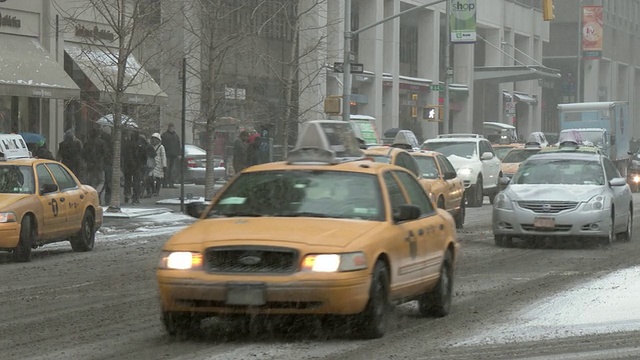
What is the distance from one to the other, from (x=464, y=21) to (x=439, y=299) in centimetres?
3889

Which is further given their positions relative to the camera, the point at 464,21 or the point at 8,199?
the point at 464,21

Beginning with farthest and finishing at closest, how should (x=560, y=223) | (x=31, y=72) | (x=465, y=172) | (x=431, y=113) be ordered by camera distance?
(x=431, y=113) < (x=31, y=72) < (x=465, y=172) < (x=560, y=223)

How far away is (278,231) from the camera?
10.1 metres

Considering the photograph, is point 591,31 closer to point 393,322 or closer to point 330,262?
point 393,322

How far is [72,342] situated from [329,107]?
2670cm

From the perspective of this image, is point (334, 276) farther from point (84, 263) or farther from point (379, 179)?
point (84, 263)

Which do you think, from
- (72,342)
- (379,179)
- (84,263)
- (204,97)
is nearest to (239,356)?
(72,342)

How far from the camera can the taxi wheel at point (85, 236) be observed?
19719mm

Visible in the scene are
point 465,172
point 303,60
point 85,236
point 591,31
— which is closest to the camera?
point 85,236

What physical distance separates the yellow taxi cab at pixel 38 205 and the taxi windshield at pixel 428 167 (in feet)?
22.1

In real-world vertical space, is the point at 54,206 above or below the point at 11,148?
below

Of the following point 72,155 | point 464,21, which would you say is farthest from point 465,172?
point 464,21

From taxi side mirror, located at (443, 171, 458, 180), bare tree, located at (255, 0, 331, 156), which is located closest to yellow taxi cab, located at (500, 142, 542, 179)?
bare tree, located at (255, 0, 331, 156)

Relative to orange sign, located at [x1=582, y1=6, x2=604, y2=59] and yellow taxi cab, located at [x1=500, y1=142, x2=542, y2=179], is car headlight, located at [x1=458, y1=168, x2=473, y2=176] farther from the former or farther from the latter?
orange sign, located at [x1=582, y1=6, x2=604, y2=59]
